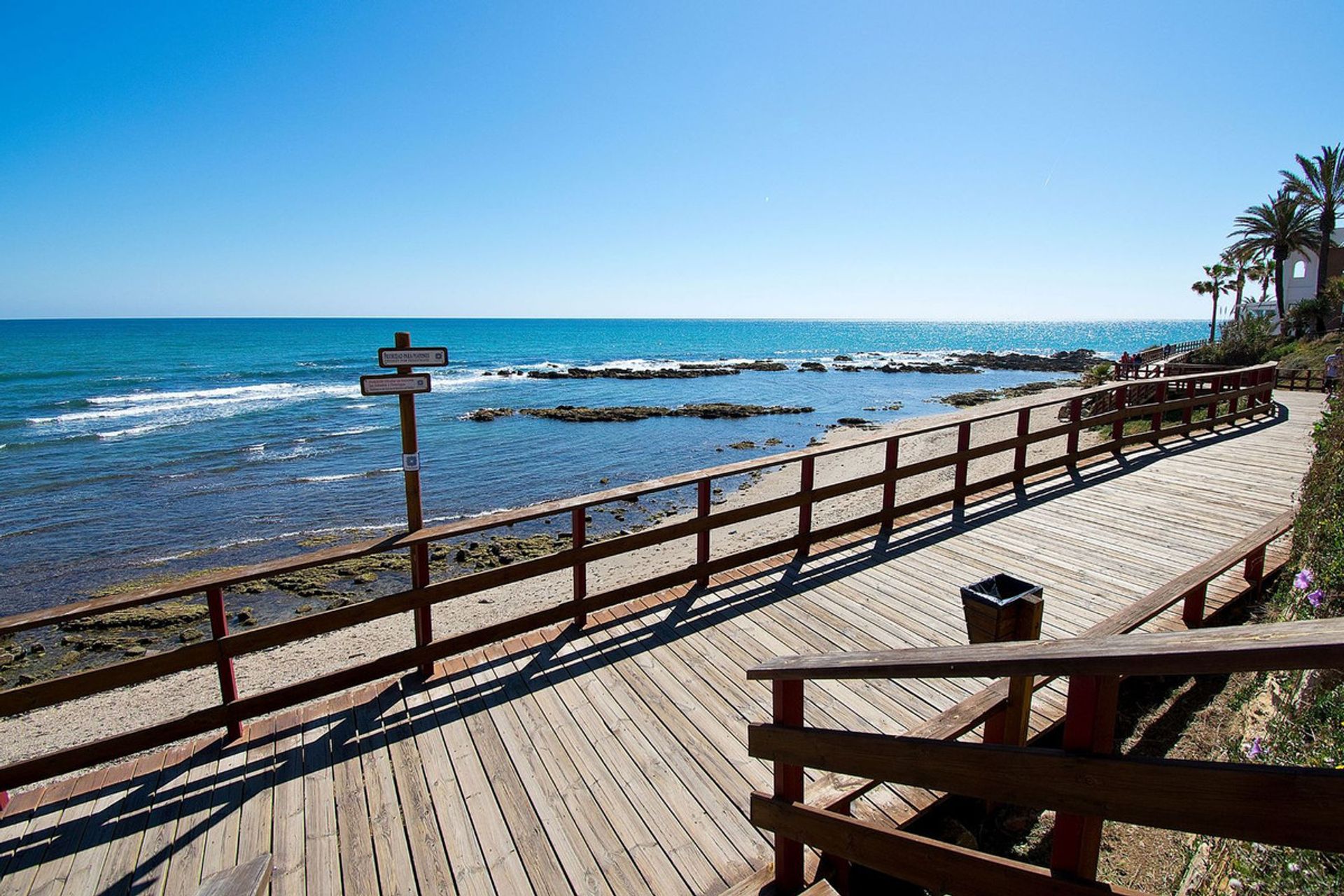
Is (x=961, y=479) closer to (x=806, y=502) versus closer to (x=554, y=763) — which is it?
(x=806, y=502)

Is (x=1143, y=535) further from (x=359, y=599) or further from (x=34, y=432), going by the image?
(x=34, y=432)

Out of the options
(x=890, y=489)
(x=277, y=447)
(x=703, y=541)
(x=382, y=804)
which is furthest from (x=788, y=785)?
(x=277, y=447)

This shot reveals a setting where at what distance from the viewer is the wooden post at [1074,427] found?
8.48 metres

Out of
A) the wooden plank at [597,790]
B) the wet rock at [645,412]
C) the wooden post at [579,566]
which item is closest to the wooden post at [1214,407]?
the wooden post at [579,566]

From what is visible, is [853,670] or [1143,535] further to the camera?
[1143,535]

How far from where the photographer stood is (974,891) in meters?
1.85

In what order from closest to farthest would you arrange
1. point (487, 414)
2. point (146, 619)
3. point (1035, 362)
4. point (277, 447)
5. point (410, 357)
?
point (410, 357)
point (146, 619)
point (277, 447)
point (487, 414)
point (1035, 362)

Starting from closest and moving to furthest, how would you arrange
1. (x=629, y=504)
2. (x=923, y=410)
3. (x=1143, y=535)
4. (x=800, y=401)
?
(x=1143, y=535), (x=629, y=504), (x=923, y=410), (x=800, y=401)

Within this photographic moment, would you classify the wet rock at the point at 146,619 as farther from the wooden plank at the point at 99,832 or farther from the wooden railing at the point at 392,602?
the wooden plank at the point at 99,832

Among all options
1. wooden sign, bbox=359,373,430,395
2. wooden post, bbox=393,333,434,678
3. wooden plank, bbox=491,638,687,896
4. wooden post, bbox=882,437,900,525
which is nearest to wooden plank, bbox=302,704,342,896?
wooden post, bbox=393,333,434,678

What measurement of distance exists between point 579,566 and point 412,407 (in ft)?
5.29

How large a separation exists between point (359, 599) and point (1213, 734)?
36.2ft

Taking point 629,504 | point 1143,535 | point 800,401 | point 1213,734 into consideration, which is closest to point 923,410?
point 800,401

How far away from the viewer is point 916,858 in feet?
6.55
